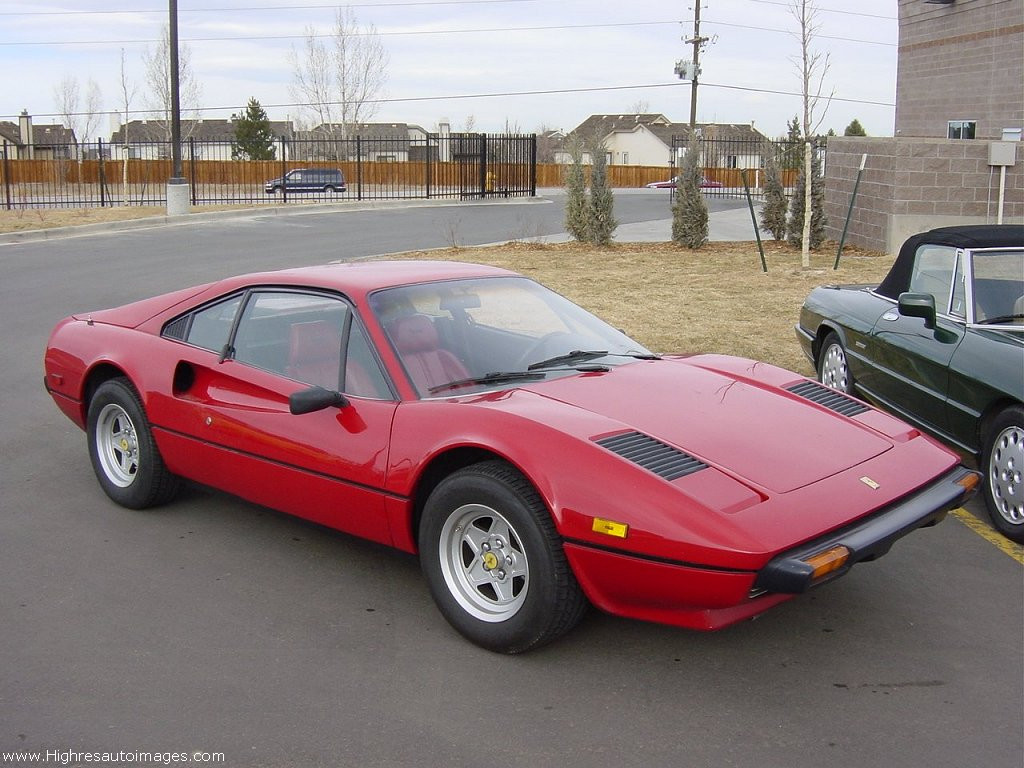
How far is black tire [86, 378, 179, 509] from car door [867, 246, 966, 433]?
4.07 meters

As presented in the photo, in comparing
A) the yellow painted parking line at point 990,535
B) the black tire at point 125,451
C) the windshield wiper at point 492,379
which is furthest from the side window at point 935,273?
the black tire at point 125,451

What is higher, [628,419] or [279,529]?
[628,419]

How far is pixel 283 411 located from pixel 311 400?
413mm

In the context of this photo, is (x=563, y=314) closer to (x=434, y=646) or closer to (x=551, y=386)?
(x=551, y=386)

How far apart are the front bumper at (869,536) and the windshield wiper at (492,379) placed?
1405 millimetres

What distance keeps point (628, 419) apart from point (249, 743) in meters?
1.71

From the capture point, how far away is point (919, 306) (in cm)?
570

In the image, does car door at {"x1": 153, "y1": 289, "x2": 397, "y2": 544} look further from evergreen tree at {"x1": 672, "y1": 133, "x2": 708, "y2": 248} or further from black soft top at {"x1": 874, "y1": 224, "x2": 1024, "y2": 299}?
evergreen tree at {"x1": 672, "y1": 133, "x2": 708, "y2": 248}

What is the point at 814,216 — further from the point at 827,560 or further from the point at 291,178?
the point at 291,178

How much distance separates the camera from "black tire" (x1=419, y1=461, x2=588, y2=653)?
11.6 ft

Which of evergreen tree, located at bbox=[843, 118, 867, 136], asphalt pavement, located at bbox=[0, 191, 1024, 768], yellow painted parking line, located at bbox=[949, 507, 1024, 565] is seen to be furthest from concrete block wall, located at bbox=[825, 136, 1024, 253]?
evergreen tree, located at bbox=[843, 118, 867, 136]

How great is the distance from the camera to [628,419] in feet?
12.7

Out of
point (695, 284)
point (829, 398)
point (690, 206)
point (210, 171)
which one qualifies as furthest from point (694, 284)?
point (210, 171)

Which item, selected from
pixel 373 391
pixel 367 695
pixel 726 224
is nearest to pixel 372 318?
pixel 373 391
